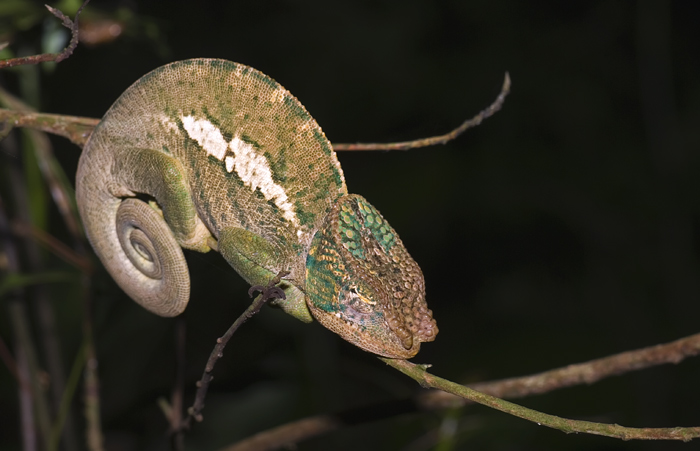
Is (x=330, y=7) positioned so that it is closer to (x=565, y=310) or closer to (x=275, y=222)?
(x=565, y=310)

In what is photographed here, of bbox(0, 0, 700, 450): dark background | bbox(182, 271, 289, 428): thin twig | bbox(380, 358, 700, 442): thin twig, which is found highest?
bbox(0, 0, 700, 450): dark background

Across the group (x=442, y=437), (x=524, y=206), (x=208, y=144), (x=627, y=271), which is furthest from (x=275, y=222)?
(x=627, y=271)

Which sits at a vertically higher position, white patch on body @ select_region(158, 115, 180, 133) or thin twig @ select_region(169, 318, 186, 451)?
white patch on body @ select_region(158, 115, 180, 133)

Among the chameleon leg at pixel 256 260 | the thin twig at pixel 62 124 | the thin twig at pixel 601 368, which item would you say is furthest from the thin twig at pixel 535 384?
the thin twig at pixel 62 124

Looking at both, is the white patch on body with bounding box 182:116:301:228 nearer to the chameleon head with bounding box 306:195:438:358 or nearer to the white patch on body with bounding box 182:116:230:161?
the white patch on body with bounding box 182:116:230:161

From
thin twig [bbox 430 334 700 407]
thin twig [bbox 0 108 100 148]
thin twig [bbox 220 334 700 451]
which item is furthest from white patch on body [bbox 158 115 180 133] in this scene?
thin twig [bbox 430 334 700 407]

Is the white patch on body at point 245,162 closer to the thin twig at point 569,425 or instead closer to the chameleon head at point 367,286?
the chameleon head at point 367,286
